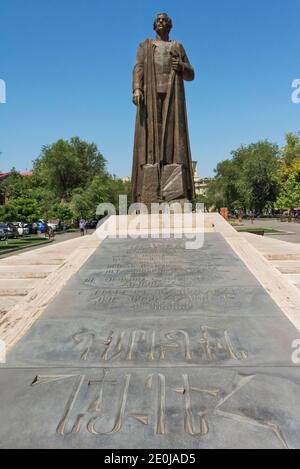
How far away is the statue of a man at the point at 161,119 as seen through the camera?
9320mm

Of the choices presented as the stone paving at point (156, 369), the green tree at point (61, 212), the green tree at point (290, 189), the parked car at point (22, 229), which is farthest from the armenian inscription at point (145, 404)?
the green tree at point (290, 189)

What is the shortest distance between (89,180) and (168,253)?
53195mm

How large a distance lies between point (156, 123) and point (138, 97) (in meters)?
0.74

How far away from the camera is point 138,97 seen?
30.2 feet

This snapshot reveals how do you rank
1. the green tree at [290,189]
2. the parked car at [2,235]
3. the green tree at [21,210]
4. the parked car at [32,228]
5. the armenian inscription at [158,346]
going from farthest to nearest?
the green tree at [290,189] < the parked car at [32,228] < the parked car at [2,235] < the green tree at [21,210] < the armenian inscription at [158,346]

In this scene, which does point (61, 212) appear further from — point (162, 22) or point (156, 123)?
point (162, 22)

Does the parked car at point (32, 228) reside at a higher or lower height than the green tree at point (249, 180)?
lower

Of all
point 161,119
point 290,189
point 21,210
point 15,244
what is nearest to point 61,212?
point 21,210

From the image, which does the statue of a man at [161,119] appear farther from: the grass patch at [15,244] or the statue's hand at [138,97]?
the grass patch at [15,244]

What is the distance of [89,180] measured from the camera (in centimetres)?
5744

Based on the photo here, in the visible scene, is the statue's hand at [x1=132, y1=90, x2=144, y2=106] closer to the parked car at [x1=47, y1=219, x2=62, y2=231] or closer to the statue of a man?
the statue of a man
